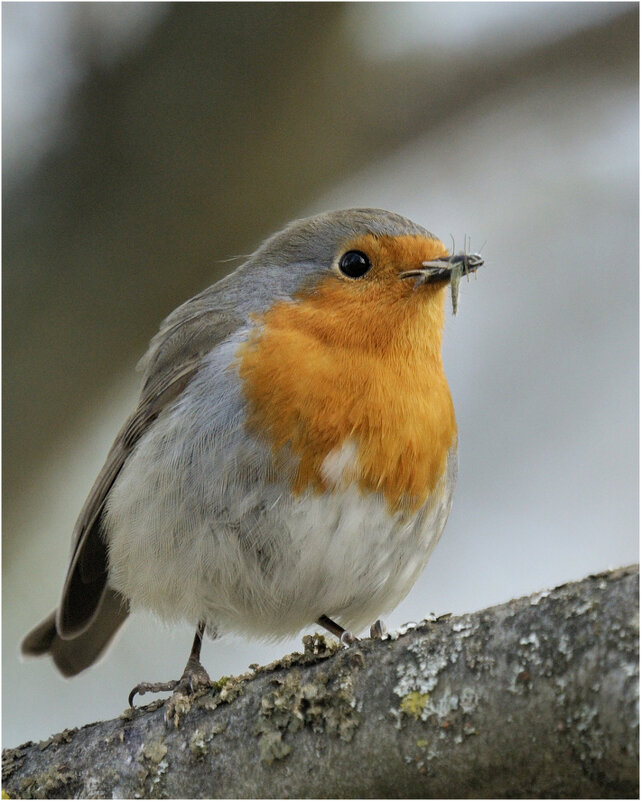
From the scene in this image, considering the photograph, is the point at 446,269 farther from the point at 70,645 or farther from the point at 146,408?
the point at 70,645

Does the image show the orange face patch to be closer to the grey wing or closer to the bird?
the bird

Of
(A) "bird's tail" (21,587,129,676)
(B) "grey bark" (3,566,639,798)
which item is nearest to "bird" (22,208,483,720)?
(A) "bird's tail" (21,587,129,676)

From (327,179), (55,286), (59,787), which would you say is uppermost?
(327,179)

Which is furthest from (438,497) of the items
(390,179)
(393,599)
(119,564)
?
(390,179)

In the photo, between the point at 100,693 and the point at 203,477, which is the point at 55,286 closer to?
the point at 203,477

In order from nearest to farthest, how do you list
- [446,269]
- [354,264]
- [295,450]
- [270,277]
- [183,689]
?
1. [183,689]
2. [295,450]
3. [446,269]
4. [354,264]
5. [270,277]

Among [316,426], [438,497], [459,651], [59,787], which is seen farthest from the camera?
[438,497]

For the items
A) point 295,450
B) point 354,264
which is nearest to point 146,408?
point 295,450

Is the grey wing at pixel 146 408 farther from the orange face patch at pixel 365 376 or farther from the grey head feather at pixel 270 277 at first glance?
the orange face patch at pixel 365 376
